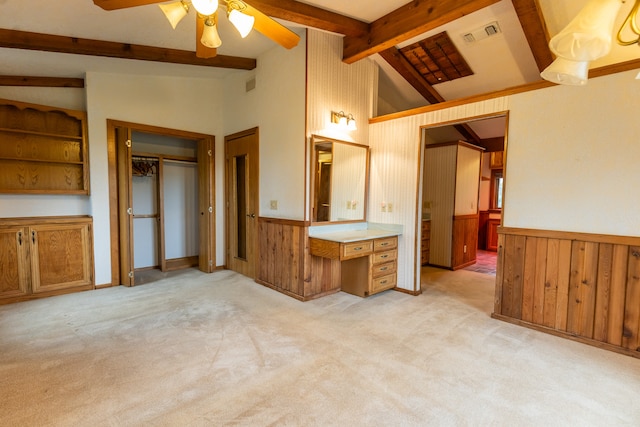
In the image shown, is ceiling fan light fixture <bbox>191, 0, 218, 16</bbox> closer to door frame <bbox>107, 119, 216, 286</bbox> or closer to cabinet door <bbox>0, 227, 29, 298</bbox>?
door frame <bbox>107, 119, 216, 286</bbox>

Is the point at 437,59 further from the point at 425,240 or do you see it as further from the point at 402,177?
the point at 425,240

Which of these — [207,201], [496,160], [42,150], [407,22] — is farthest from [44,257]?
[496,160]

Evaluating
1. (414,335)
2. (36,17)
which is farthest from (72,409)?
(36,17)

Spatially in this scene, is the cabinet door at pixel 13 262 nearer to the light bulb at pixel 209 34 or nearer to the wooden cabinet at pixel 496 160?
the light bulb at pixel 209 34

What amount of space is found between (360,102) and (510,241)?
252 centimetres

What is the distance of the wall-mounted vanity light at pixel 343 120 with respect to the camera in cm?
386

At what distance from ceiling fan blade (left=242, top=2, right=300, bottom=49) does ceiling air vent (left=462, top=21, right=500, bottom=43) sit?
8.37 ft

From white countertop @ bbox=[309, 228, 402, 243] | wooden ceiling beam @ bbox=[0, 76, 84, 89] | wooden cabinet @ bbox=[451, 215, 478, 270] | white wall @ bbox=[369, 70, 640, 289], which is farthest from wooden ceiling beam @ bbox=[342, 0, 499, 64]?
wooden ceiling beam @ bbox=[0, 76, 84, 89]

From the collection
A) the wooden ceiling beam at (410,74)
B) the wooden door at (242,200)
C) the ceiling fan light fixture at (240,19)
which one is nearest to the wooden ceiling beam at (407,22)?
the wooden ceiling beam at (410,74)

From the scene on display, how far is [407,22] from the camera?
10.4 feet

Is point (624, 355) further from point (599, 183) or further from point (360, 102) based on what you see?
point (360, 102)

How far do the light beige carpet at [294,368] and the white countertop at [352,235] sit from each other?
2.51 ft

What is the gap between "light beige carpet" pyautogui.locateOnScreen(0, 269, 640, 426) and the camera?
1.76m

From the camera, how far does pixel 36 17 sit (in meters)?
2.70
